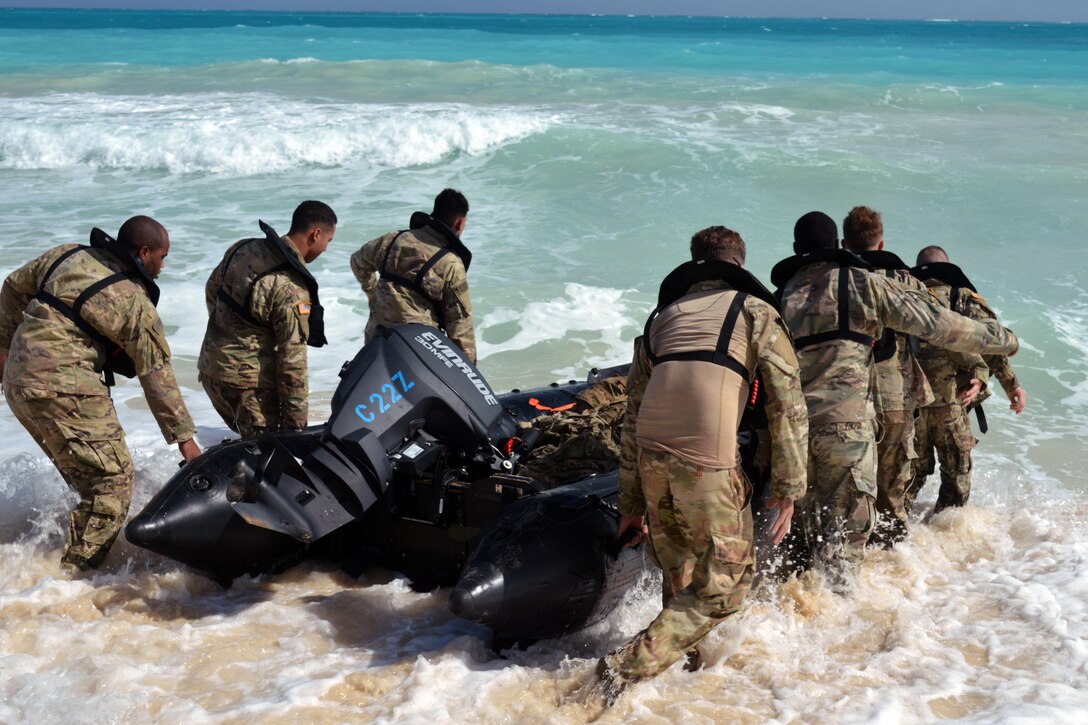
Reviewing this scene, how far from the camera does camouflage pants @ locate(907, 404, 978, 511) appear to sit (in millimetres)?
5645

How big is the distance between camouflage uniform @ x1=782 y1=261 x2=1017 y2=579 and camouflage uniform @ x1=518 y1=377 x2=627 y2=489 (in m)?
0.92

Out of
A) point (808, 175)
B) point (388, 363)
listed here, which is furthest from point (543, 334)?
point (808, 175)

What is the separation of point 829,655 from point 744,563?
718 mm

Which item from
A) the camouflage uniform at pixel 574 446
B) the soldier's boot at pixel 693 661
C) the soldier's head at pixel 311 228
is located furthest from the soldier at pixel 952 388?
the soldier's head at pixel 311 228

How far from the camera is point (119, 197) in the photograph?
17.2 meters

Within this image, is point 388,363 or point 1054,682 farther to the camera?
A: point 388,363

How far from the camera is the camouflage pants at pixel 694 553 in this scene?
12.1 ft

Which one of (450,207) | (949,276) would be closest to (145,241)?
(450,207)

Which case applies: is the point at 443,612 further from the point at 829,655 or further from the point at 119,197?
the point at 119,197

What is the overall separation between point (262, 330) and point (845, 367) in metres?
2.61

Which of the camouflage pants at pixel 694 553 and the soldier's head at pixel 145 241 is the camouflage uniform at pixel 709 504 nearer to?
the camouflage pants at pixel 694 553

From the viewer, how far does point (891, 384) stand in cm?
489

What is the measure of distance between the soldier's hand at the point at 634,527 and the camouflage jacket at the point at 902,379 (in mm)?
1320

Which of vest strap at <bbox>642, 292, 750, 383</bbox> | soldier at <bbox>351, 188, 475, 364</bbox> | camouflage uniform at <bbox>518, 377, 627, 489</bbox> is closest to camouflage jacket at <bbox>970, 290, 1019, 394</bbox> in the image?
camouflage uniform at <bbox>518, 377, 627, 489</bbox>
